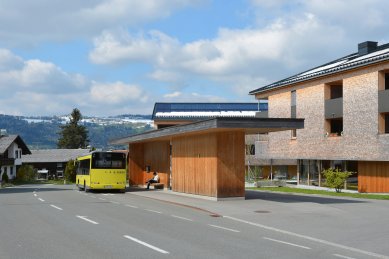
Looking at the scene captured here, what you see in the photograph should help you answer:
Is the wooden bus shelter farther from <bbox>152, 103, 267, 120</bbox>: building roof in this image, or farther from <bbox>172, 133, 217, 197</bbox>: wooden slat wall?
<bbox>152, 103, 267, 120</bbox>: building roof

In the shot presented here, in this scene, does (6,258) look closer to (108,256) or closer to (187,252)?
(108,256)

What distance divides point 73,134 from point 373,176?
113081 mm

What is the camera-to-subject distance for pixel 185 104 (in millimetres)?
92688

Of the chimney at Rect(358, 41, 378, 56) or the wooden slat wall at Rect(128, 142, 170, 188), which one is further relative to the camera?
the chimney at Rect(358, 41, 378, 56)

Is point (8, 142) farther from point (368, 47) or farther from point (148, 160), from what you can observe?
point (368, 47)

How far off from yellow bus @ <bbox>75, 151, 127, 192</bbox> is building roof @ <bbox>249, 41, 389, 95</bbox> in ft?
53.1

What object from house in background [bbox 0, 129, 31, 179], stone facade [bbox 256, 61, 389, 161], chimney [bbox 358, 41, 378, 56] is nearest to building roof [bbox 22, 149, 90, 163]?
house in background [bbox 0, 129, 31, 179]

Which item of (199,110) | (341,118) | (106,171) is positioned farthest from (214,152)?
(199,110)

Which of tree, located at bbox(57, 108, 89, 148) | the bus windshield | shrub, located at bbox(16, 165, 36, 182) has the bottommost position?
shrub, located at bbox(16, 165, 36, 182)

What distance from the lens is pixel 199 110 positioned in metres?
93.4

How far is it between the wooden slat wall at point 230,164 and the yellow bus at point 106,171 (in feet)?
37.3

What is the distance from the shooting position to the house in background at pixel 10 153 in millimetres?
71750

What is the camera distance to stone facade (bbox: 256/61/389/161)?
3441 cm

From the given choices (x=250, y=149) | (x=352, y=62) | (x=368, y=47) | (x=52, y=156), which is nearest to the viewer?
(x=352, y=62)
